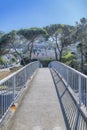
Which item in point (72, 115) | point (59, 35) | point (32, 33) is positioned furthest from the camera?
point (59, 35)

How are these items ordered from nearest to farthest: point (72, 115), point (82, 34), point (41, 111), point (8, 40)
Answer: point (72, 115) < point (41, 111) < point (82, 34) < point (8, 40)

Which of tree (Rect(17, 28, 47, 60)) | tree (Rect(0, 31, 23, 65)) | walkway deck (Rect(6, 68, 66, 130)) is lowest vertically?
walkway deck (Rect(6, 68, 66, 130))

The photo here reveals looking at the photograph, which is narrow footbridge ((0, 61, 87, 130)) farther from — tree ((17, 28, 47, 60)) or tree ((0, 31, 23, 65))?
tree ((17, 28, 47, 60))

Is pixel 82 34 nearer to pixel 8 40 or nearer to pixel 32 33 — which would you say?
Answer: pixel 32 33

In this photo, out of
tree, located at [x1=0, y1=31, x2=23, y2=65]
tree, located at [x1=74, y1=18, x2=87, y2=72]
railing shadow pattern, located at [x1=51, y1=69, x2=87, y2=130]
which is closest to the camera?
railing shadow pattern, located at [x1=51, y1=69, x2=87, y2=130]

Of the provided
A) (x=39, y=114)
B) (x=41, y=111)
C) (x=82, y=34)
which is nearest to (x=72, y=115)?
(x=39, y=114)

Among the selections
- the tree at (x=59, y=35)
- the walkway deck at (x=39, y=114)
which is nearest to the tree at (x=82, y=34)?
the tree at (x=59, y=35)

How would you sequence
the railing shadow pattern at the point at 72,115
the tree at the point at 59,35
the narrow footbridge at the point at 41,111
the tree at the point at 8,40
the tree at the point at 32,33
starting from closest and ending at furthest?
the railing shadow pattern at the point at 72,115 → the narrow footbridge at the point at 41,111 → the tree at the point at 8,40 → the tree at the point at 32,33 → the tree at the point at 59,35

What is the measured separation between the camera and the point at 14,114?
735cm

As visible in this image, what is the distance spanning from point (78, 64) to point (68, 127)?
136ft

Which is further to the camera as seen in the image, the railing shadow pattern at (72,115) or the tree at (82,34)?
the tree at (82,34)

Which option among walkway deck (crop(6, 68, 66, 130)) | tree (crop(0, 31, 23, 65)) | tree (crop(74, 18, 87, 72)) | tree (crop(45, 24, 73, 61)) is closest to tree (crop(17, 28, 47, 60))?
tree (crop(0, 31, 23, 65))

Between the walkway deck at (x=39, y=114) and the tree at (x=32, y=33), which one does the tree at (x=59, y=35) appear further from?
the walkway deck at (x=39, y=114)

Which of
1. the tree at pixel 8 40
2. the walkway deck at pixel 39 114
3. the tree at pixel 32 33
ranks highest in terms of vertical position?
the tree at pixel 32 33
